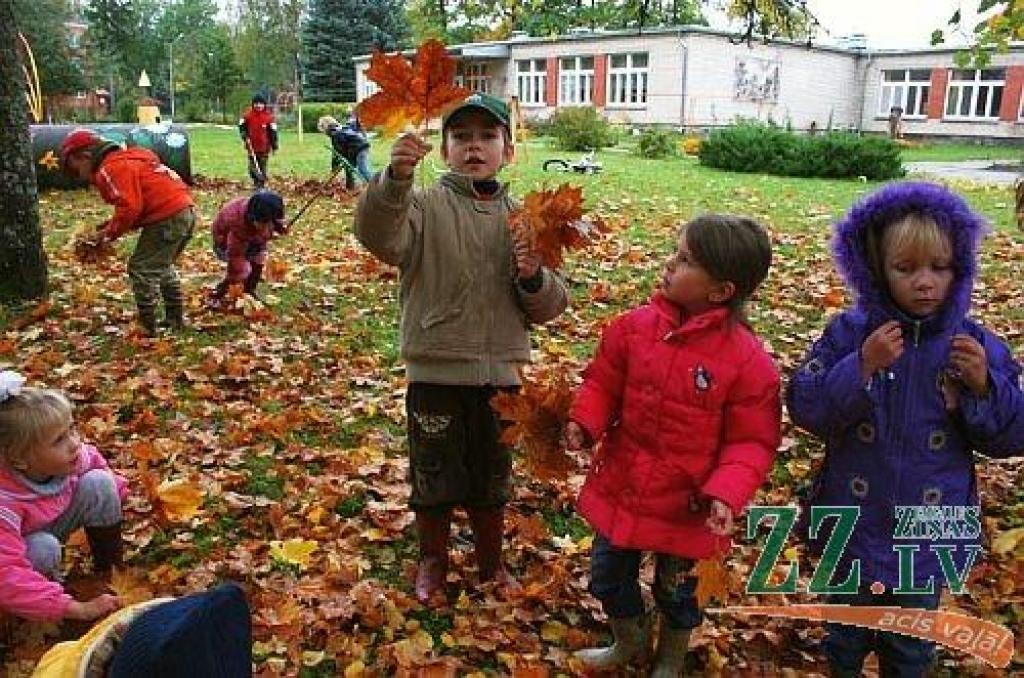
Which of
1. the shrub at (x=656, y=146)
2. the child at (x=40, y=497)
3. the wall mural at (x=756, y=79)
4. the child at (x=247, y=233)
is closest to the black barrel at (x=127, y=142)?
the child at (x=247, y=233)

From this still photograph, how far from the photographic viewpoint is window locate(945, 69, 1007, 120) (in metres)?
35.6

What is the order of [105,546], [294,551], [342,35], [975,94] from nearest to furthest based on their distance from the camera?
[105,546] → [294,551] → [975,94] → [342,35]

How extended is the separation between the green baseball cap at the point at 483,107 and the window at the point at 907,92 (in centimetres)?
4144

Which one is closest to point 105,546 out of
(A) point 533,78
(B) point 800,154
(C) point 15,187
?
(C) point 15,187

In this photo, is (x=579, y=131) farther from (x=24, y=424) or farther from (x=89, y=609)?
(x=89, y=609)

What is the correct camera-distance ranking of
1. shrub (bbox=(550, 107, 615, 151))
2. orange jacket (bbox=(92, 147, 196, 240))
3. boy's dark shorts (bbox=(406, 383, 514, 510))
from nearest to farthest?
boy's dark shorts (bbox=(406, 383, 514, 510)), orange jacket (bbox=(92, 147, 196, 240)), shrub (bbox=(550, 107, 615, 151))

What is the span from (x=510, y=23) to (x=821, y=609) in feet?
22.9

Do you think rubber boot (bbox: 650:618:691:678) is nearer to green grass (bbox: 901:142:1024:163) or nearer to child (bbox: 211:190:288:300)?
A: child (bbox: 211:190:288:300)

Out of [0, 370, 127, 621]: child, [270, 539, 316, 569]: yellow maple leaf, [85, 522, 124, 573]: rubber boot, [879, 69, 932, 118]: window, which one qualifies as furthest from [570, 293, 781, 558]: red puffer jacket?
[879, 69, 932, 118]: window

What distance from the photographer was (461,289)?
290 cm

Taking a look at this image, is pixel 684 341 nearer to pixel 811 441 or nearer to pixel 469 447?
pixel 469 447

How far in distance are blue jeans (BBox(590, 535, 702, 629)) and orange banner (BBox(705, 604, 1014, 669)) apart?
0.41 metres

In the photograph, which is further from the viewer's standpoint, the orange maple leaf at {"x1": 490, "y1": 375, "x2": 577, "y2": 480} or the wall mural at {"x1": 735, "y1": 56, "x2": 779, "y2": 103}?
the wall mural at {"x1": 735, "y1": 56, "x2": 779, "y2": 103}

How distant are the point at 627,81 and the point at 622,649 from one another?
121 feet
